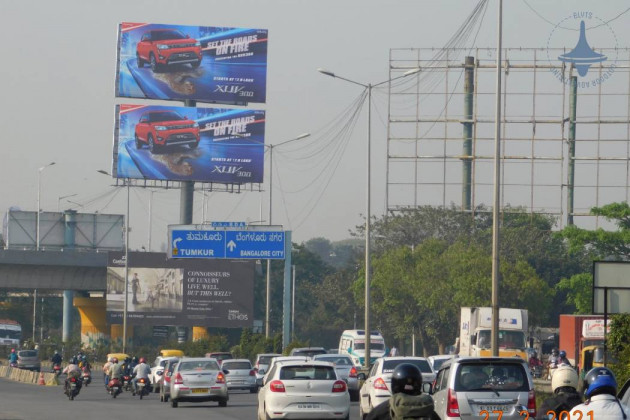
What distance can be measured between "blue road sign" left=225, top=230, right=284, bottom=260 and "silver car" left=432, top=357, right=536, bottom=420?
46564 mm

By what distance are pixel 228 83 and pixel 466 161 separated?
644 inches

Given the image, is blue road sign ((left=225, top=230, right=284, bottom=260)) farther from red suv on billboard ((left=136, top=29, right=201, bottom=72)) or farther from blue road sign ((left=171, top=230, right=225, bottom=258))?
red suv on billboard ((left=136, top=29, right=201, bottom=72))

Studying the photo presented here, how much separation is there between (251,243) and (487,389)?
4751cm

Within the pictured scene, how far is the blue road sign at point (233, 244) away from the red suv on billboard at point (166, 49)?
15.4 meters

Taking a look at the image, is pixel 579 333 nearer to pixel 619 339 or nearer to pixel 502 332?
pixel 502 332

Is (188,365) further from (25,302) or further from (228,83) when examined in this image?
(25,302)

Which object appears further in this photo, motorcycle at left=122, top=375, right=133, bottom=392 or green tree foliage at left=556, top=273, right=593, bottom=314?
green tree foliage at left=556, top=273, right=593, bottom=314

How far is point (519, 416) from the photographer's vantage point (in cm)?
1961

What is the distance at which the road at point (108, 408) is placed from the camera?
30.3 metres

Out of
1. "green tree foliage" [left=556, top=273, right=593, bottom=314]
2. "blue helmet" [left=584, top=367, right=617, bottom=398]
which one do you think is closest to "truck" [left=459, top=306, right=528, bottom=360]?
"green tree foliage" [left=556, top=273, right=593, bottom=314]

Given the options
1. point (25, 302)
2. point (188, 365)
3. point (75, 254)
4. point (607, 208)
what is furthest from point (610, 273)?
point (25, 302)

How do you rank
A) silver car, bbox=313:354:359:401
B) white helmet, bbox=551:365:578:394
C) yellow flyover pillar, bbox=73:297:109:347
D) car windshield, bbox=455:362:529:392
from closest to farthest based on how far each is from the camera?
white helmet, bbox=551:365:578:394 < car windshield, bbox=455:362:529:392 < silver car, bbox=313:354:359:401 < yellow flyover pillar, bbox=73:297:109:347

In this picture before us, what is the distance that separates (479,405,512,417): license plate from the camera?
63.8 ft

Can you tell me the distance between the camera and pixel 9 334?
→ 323 feet
